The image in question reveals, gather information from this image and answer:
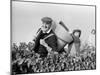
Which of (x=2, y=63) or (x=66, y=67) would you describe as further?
(x=66, y=67)

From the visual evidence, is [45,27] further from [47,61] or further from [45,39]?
[47,61]

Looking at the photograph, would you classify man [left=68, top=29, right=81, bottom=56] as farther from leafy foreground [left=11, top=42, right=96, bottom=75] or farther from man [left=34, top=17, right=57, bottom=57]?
man [left=34, top=17, right=57, bottom=57]

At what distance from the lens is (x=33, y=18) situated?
1918 mm

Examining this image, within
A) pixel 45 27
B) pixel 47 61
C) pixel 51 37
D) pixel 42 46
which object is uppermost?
pixel 45 27

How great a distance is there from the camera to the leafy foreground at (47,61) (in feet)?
6.07

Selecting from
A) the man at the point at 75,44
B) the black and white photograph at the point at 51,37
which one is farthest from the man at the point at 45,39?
the man at the point at 75,44

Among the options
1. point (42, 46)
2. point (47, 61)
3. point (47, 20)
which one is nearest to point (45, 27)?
point (47, 20)

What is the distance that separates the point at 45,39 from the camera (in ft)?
6.40

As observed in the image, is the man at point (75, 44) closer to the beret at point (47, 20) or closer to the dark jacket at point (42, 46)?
the dark jacket at point (42, 46)

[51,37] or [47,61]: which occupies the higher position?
[51,37]

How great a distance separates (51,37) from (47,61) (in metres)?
0.30

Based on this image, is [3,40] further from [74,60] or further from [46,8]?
[74,60]

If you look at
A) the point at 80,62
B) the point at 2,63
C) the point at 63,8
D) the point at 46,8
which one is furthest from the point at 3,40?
the point at 80,62

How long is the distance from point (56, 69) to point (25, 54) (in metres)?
0.42
